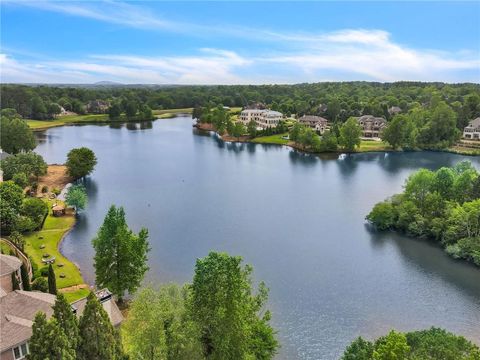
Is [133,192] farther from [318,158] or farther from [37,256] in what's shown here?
[318,158]

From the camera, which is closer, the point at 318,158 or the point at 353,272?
the point at 353,272

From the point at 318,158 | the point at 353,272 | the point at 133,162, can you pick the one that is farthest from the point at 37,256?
the point at 318,158

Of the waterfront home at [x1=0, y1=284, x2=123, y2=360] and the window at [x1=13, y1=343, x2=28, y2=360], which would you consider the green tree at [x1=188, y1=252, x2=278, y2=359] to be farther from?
the window at [x1=13, y1=343, x2=28, y2=360]

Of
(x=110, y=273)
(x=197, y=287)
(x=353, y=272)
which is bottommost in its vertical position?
(x=353, y=272)

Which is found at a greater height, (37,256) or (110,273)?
(110,273)

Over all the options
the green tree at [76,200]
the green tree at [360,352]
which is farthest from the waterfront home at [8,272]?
the green tree at [76,200]

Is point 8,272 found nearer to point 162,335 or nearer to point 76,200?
point 162,335
